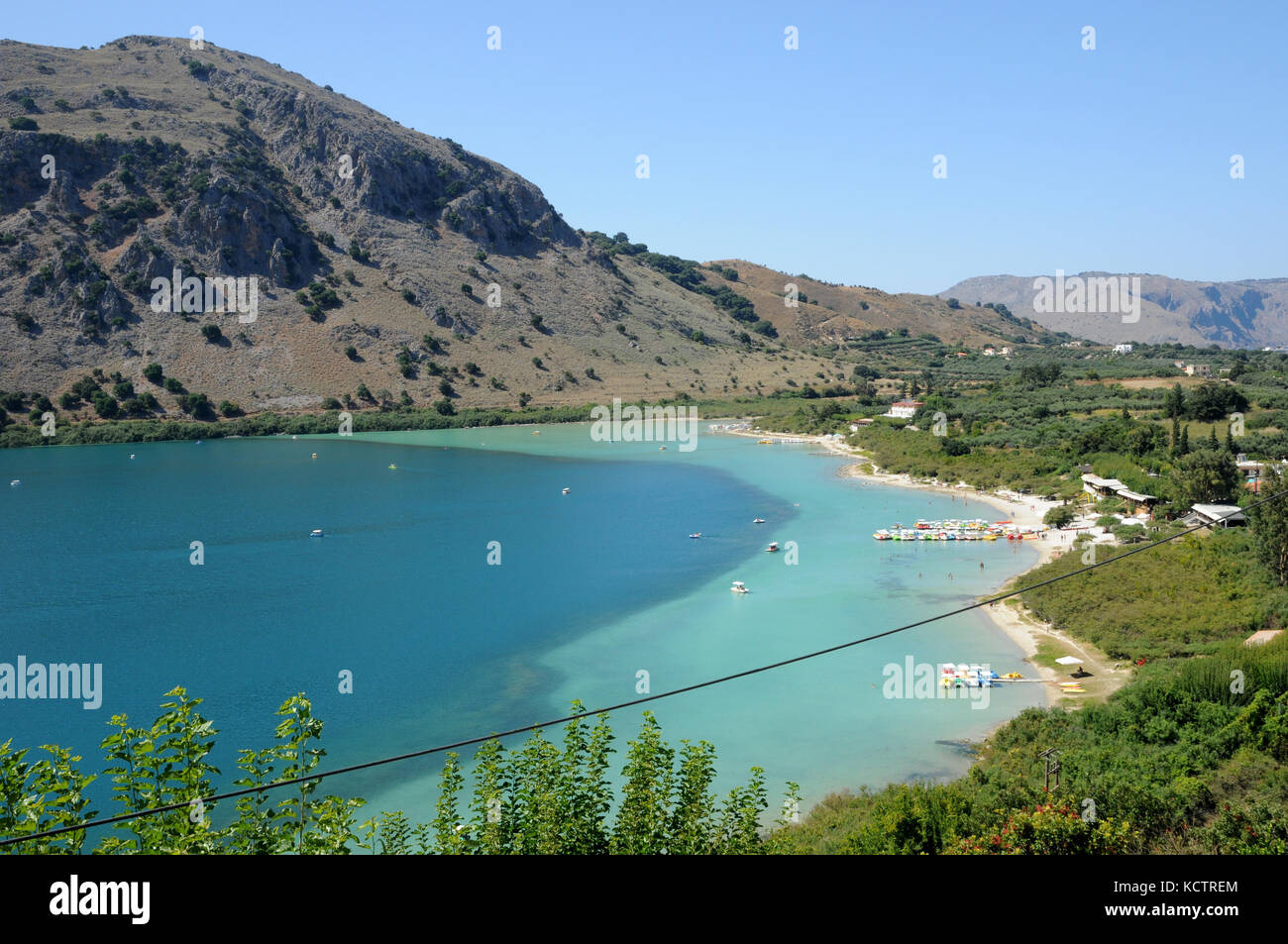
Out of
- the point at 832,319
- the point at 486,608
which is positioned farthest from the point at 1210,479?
the point at 832,319

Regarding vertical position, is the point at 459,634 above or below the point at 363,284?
below

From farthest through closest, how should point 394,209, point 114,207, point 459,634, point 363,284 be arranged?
point 394,209
point 363,284
point 114,207
point 459,634

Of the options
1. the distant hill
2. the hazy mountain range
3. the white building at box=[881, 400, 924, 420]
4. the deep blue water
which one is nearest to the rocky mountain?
the hazy mountain range

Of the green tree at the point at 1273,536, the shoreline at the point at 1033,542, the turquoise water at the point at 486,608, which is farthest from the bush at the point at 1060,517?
the green tree at the point at 1273,536

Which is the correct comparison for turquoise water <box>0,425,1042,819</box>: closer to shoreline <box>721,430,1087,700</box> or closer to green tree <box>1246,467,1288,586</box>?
shoreline <box>721,430,1087,700</box>

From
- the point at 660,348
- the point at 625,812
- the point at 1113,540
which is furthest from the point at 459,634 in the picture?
the point at 660,348

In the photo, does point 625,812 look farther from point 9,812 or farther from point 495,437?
point 495,437

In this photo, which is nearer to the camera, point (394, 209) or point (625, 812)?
point (625, 812)
